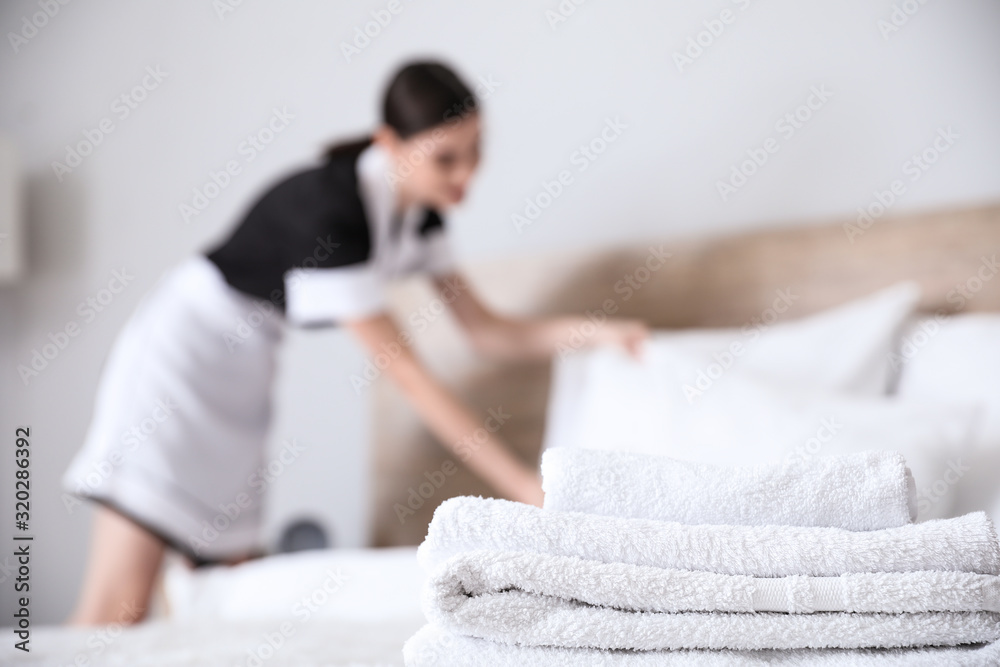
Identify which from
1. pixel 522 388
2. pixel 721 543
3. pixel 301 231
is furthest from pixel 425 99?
pixel 721 543

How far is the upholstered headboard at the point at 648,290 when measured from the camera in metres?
1.27

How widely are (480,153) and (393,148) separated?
185 mm

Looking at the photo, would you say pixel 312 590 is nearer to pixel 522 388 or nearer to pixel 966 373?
pixel 522 388

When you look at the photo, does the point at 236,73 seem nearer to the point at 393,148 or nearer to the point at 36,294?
the point at 393,148

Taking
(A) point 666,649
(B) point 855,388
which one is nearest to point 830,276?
(B) point 855,388

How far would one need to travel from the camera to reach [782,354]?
1.26 m

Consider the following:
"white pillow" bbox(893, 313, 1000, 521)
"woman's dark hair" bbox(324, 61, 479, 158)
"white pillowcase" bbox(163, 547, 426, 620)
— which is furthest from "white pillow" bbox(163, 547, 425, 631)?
"woman's dark hair" bbox(324, 61, 479, 158)

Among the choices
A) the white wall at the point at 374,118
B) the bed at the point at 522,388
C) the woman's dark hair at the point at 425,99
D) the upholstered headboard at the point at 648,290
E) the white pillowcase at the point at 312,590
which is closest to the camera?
the bed at the point at 522,388

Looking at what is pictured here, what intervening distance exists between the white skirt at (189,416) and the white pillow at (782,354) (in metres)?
0.69

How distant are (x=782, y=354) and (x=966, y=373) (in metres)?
0.27

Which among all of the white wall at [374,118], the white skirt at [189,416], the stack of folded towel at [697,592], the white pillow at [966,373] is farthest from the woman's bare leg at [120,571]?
the white pillow at [966,373]

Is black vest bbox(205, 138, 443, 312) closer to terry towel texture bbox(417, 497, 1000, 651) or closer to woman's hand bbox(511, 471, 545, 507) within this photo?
woman's hand bbox(511, 471, 545, 507)

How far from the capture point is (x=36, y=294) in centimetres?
194

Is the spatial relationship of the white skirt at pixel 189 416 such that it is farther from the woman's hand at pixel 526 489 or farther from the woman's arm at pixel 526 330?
the woman's hand at pixel 526 489
